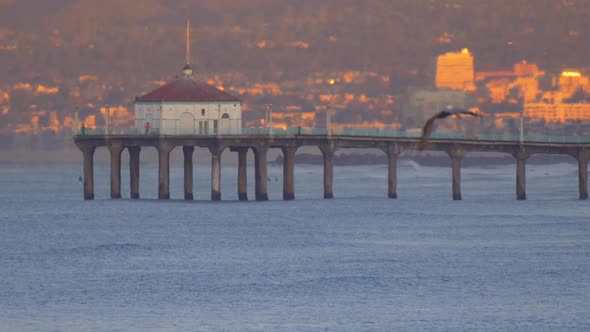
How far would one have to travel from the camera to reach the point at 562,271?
84.8 m

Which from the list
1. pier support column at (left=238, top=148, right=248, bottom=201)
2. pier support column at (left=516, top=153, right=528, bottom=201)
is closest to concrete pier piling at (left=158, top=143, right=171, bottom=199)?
pier support column at (left=238, top=148, right=248, bottom=201)

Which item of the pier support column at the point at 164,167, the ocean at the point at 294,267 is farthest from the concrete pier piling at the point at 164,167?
the ocean at the point at 294,267

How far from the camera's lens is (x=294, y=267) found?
87.8 meters

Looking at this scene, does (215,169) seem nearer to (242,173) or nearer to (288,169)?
(288,169)

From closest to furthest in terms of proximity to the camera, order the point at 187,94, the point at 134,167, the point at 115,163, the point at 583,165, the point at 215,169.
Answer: the point at 215,169
the point at 583,165
the point at 115,163
the point at 187,94
the point at 134,167

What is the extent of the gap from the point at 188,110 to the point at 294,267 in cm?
4479

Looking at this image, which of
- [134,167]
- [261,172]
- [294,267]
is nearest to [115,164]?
[134,167]

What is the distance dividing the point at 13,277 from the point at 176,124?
48.3m

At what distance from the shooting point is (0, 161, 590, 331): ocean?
69438mm

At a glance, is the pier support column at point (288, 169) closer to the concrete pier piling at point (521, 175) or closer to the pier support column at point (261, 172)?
the pier support column at point (261, 172)

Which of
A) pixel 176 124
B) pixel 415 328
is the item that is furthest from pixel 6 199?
pixel 415 328

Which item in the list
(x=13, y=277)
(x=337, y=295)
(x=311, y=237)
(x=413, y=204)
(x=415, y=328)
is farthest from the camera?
(x=413, y=204)

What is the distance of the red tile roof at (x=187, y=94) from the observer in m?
131

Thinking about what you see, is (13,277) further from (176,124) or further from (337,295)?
(176,124)
